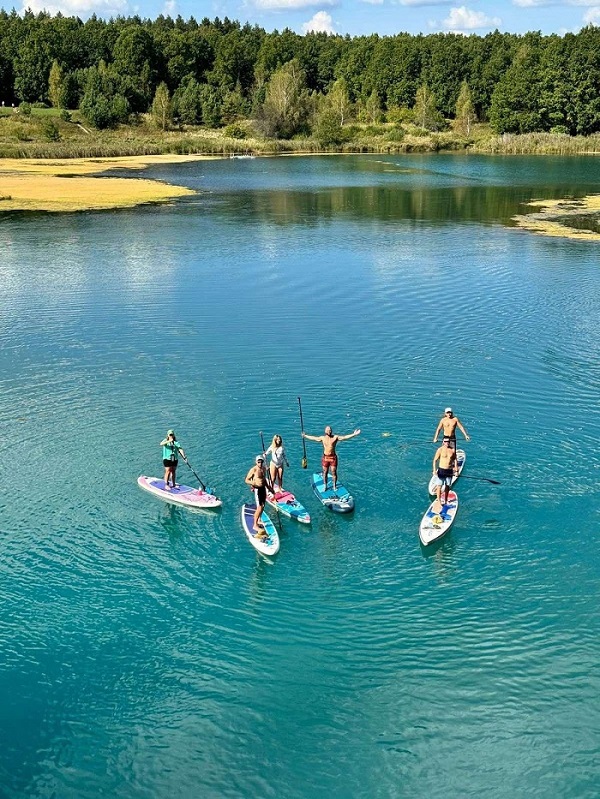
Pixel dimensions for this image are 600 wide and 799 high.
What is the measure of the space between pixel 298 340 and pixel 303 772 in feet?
92.9

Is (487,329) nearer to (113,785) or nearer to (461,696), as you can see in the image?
(461,696)

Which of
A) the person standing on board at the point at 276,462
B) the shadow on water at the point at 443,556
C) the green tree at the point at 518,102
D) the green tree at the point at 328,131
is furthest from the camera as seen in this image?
the green tree at the point at 328,131

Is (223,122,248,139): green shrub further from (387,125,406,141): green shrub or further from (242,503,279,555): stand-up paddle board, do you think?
Answer: (242,503,279,555): stand-up paddle board

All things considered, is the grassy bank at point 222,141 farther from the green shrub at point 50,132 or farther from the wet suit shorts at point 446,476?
the wet suit shorts at point 446,476

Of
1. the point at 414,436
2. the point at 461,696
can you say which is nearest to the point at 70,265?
the point at 414,436

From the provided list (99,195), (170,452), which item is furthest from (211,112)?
(170,452)

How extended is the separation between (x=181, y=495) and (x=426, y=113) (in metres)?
187

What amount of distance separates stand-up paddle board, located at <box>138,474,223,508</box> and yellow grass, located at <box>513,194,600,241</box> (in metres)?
54.4

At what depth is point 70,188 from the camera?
101 metres

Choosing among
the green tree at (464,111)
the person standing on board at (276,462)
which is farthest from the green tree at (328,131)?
the person standing on board at (276,462)

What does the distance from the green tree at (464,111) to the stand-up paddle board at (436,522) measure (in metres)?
182

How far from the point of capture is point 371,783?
52.9 ft

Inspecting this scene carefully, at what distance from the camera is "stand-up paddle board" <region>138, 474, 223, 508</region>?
26094 millimetres

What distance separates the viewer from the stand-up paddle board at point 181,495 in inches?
1027
